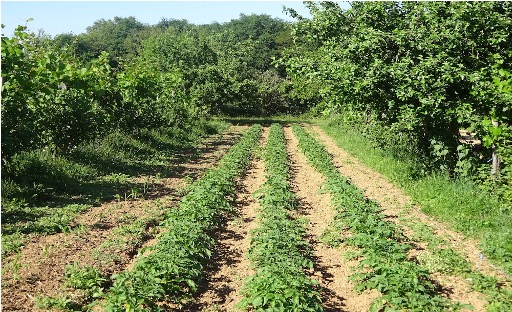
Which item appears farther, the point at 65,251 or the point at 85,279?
the point at 65,251

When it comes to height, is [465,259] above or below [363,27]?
below

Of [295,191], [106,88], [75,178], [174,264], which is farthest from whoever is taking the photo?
[106,88]

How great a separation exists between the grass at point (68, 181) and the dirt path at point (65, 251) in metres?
0.24

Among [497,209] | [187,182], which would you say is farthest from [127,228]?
[497,209]

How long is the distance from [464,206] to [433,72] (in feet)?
10.6

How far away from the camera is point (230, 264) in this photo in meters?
6.57

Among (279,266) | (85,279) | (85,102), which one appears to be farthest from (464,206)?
(85,102)

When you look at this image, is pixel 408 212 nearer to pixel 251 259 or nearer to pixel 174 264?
pixel 251 259

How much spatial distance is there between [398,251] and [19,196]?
7299 millimetres

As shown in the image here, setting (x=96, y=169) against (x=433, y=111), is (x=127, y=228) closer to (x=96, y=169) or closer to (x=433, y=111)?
(x=96, y=169)

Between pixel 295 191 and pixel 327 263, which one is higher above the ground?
pixel 295 191

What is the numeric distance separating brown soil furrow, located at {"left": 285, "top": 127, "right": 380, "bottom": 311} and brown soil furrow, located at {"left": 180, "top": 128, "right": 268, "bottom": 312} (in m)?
1.09

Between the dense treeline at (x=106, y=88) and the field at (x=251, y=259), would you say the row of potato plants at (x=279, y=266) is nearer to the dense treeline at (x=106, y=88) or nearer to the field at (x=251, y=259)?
the field at (x=251, y=259)

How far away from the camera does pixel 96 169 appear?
37.9 feet
